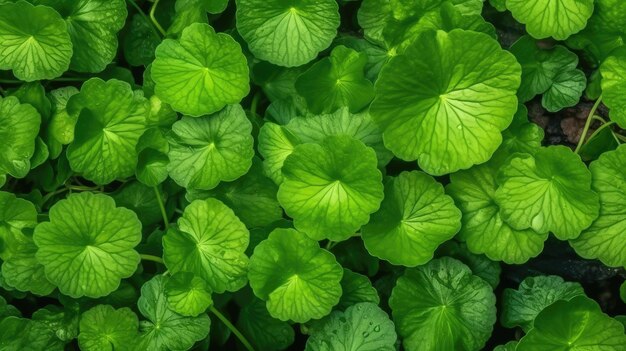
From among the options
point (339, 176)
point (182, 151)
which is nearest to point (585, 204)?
point (339, 176)

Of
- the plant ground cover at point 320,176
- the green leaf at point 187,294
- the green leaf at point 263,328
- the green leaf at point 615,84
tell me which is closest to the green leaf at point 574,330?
the plant ground cover at point 320,176

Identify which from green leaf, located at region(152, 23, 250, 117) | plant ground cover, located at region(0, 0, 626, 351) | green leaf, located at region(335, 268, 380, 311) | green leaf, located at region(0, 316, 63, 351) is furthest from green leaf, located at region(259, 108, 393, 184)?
green leaf, located at region(0, 316, 63, 351)

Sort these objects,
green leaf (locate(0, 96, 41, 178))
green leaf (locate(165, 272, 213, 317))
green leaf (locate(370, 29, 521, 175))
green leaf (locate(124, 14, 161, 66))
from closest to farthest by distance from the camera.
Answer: green leaf (locate(370, 29, 521, 175)), green leaf (locate(165, 272, 213, 317)), green leaf (locate(0, 96, 41, 178)), green leaf (locate(124, 14, 161, 66))

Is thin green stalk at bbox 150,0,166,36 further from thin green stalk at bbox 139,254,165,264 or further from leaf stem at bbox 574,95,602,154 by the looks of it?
leaf stem at bbox 574,95,602,154

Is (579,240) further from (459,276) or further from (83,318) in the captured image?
(83,318)

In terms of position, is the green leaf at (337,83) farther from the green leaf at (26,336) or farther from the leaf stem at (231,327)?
the green leaf at (26,336)

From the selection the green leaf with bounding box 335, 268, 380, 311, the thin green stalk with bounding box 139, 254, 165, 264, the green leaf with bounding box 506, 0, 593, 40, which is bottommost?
the green leaf with bounding box 335, 268, 380, 311
